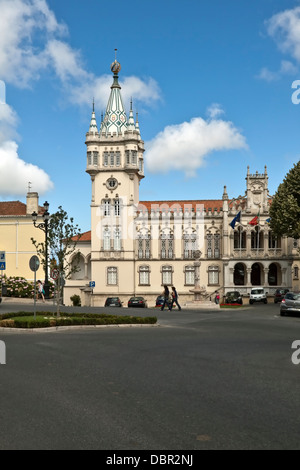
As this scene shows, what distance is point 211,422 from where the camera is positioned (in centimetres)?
727

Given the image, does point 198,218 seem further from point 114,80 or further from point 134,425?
point 134,425

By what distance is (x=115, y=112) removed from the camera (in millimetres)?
67875

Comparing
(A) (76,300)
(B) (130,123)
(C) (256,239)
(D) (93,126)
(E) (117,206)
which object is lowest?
(A) (76,300)

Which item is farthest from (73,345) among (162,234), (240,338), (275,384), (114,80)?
(114,80)

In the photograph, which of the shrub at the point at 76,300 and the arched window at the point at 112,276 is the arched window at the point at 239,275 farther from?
the shrub at the point at 76,300

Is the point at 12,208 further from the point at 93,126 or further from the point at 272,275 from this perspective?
the point at 272,275

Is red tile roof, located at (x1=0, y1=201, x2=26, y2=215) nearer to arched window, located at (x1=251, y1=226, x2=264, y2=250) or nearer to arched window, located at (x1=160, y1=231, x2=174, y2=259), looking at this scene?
arched window, located at (x1=160, y1=231, x2=174, y2=259)

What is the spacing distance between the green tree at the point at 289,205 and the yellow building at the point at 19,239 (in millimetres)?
32907

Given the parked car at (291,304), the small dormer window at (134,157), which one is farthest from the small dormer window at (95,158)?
the parked car at (291,304)

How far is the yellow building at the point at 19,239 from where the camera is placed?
226ft

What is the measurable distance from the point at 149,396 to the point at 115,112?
62072 mm

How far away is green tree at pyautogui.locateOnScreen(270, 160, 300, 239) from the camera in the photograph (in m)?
47.5

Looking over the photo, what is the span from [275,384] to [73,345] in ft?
24.4

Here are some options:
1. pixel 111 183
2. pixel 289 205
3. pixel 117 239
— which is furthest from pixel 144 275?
pixel 289 205
